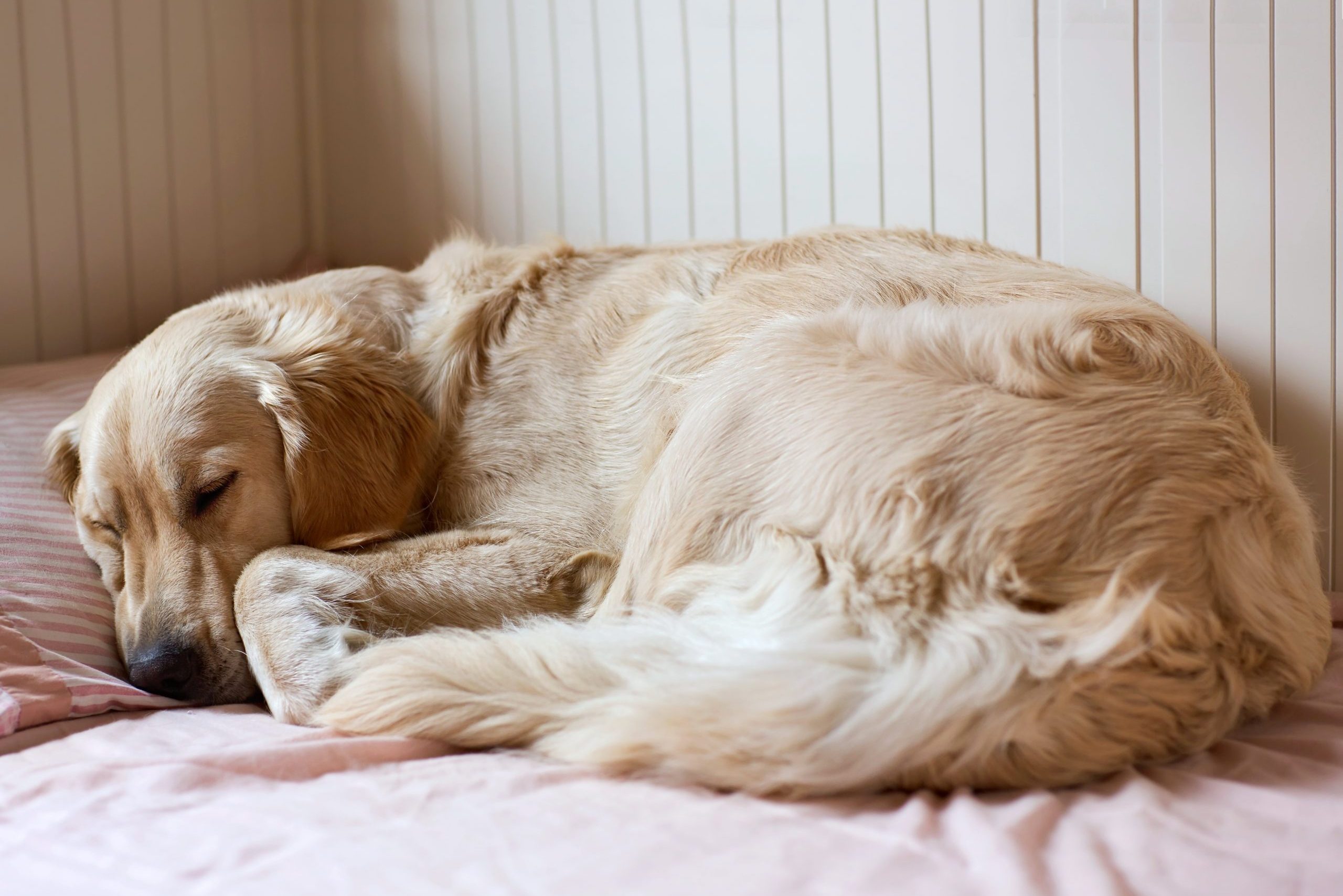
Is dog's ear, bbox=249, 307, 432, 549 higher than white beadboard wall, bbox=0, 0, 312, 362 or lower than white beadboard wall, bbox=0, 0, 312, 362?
lower

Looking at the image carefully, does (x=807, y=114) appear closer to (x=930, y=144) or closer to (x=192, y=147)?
(x=930, y=144)

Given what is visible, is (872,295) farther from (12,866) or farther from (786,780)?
(12,866)

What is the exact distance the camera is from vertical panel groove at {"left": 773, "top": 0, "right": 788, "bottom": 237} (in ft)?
8.56

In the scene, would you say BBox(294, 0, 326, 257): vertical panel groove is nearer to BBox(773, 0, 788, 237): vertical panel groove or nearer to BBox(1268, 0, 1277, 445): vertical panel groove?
BBox(773, 0, 788, 237): vertical panel groove

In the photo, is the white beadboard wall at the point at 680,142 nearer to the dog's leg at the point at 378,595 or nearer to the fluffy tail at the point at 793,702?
the dog's leg at the point at 378,595

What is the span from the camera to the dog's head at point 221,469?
1.65 meters

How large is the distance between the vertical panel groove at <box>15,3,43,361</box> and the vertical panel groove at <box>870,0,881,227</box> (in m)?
2.03

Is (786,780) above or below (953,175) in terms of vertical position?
below

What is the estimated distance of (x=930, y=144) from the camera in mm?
2467

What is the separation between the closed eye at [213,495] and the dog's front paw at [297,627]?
0.14 m

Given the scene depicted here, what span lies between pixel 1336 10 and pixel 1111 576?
1.56 m

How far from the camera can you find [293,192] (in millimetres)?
3258

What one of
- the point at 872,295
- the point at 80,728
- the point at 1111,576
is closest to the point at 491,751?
the point at 80,728

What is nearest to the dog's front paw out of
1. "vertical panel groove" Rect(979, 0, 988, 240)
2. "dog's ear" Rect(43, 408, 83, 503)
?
"dog's ear" Rect(43, 408, 83, 503)
